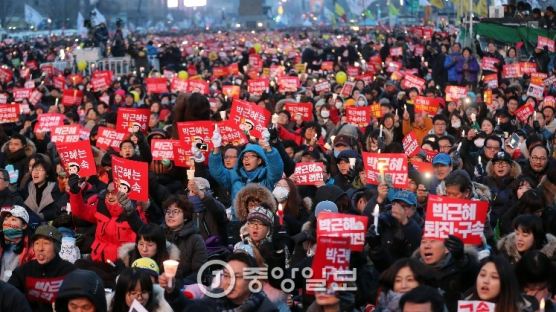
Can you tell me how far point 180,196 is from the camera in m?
8.72

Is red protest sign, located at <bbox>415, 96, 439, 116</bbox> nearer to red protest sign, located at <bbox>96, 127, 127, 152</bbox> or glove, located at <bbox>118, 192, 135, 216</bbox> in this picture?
red protest sign, located at <bbox>96, 127, 127, 152</bbox>

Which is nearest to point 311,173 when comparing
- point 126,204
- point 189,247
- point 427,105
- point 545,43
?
point 126,204

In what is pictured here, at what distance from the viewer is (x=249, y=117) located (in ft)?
43.0

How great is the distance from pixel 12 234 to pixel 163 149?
376 cm

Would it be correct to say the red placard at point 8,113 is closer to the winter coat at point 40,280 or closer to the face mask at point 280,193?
the face mask at point 280,193

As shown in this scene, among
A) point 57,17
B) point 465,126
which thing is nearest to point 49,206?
point 465,126

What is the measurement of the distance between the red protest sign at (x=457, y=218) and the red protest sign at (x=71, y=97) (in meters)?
14.5

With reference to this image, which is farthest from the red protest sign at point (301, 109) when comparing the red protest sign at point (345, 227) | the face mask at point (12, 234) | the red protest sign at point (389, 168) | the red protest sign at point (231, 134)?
the red protest sign at point (345, 227)

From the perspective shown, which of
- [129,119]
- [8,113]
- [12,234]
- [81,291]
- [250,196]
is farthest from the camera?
[8,113]

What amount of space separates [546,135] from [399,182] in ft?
18.8

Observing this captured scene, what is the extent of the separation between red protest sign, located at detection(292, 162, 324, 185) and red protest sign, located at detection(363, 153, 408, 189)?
2.27 feet

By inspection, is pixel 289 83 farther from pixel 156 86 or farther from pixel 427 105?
pixel 427 105

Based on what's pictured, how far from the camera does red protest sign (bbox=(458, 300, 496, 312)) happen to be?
6.38m

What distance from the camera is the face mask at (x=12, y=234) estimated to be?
8383 millimetres
